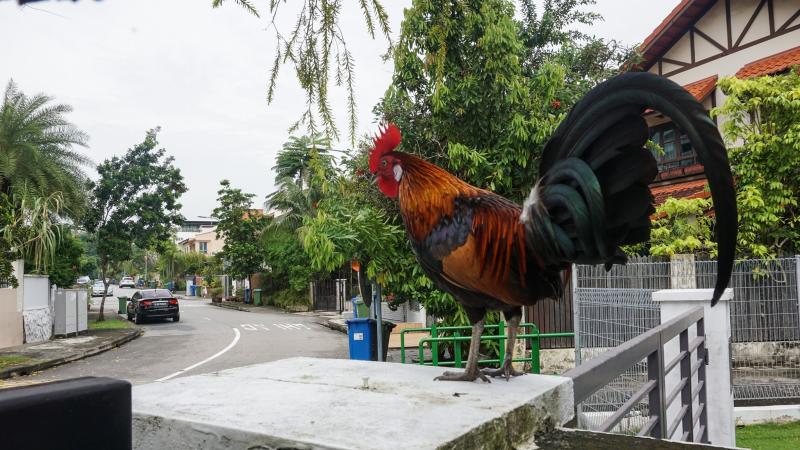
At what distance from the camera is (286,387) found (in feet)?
6.21

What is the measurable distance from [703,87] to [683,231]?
5645 mm

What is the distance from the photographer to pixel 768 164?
970cm

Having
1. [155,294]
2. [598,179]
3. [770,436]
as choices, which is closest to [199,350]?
[155,294]

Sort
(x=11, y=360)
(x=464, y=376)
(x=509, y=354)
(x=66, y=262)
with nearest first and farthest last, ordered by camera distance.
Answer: (x=464, y=376) < (x=509, y=354) < (x=11, y=360) < (x=66, y=262)

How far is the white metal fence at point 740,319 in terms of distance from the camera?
6.69 metres

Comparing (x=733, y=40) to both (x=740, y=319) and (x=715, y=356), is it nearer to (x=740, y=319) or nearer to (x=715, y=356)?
(x=740, y=319)

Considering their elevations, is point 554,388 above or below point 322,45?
below

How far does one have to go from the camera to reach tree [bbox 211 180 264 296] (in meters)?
32.2

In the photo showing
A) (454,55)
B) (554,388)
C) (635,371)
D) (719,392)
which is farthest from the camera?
(454,55)

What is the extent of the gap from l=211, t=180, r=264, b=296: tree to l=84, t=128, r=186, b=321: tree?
353 inches

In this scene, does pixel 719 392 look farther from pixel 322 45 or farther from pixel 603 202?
pixel 322 45

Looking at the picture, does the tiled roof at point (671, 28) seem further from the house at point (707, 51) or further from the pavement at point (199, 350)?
the pavement at point (199, 350)

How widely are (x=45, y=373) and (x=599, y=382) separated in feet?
38.5

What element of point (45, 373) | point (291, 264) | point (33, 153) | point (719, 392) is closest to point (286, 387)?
point (719, 392)
